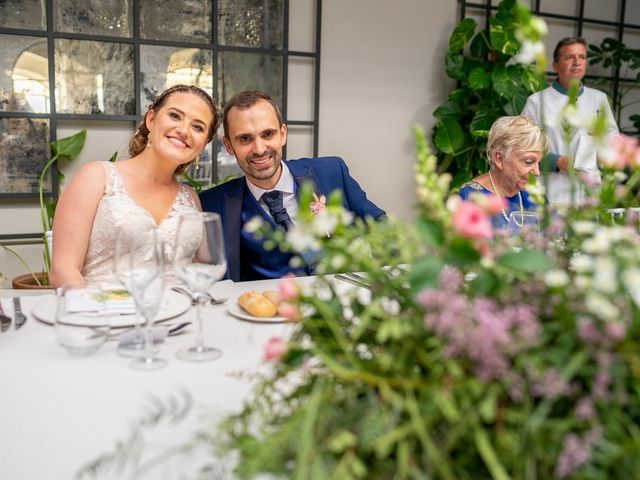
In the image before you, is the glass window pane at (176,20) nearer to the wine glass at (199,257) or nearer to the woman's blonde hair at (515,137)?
the woman's blonde hair at (515,137)

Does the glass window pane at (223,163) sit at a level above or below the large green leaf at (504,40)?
below

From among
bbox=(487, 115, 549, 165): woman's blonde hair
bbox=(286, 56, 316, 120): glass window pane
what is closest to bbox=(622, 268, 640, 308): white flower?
bbox=(487, 115, 549, 165): woman's blonde hair

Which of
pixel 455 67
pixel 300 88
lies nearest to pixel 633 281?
pixel 300 88

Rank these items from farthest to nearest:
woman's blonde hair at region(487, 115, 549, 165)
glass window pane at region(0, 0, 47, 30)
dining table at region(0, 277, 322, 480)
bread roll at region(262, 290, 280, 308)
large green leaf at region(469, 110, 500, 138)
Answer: large green leaf at region(469, 110, 500, 138) → glass window pane at region(0, 0, 47, 30) → woman's blonde hair at region(487, 115, 549, 165) → bread roll at region(262, 290, 280, 308) → dining table at region(0, 277, 322, 480)

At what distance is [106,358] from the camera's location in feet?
3.65

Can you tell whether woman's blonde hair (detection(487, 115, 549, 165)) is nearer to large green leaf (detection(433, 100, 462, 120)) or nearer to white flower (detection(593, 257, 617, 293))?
large green leaf (detection(433, 100, 462, 120))

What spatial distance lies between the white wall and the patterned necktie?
1.97m

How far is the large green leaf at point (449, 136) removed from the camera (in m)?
4.44

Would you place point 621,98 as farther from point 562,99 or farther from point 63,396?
point 63,396

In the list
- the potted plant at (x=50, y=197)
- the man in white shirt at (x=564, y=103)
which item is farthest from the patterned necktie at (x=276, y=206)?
the man in white shirt at (x=564, y=103)

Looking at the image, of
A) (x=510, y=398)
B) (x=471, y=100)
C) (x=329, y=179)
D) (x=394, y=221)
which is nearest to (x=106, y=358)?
(x=394, y=221)

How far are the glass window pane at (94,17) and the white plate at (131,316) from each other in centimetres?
250

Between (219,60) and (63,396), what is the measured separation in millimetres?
3250

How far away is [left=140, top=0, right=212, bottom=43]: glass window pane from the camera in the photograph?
3.69 meters
